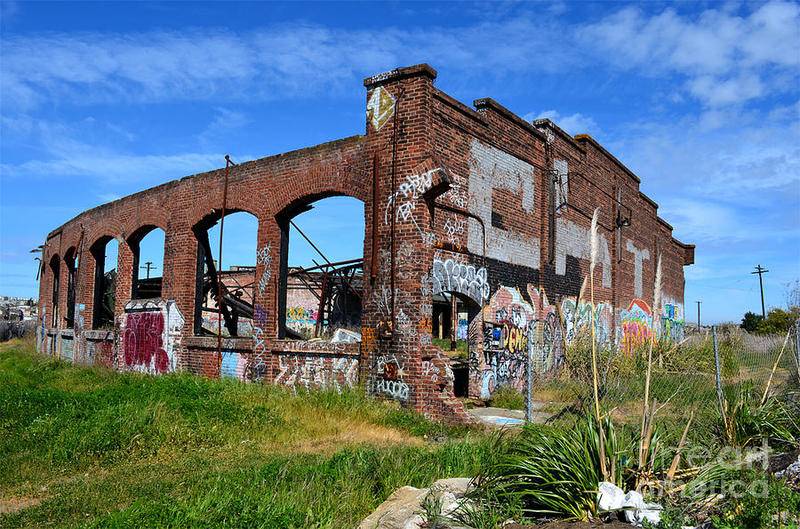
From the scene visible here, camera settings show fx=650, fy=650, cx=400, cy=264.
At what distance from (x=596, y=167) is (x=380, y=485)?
1396cm

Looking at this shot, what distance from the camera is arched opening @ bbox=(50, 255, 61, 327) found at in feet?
81.9

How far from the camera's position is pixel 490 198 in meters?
12.9

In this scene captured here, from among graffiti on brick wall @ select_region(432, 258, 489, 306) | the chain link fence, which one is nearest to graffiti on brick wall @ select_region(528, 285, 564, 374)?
the chain link fence

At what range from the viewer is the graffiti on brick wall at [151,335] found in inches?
605

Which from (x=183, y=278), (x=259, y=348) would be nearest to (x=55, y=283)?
(x=183, y=278)

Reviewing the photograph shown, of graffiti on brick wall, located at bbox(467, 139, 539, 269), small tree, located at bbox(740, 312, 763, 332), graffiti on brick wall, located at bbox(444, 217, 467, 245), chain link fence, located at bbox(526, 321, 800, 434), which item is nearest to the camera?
chain link fence, located at bbox(526, 321, 800, 434)

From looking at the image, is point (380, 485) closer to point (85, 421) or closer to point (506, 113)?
point (85, 421)

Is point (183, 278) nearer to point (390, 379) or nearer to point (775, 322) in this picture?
point (390, 379)

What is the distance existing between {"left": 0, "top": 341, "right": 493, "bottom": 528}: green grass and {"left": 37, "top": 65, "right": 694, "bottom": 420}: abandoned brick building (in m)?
1.51

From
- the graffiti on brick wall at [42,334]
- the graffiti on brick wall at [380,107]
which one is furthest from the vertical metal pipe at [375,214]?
the graffiti on brick wall at [42,334]

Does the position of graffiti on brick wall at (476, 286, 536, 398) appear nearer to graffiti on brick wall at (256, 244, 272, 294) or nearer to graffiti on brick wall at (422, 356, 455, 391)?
graffiti on brick wall at (422, 356, 455, 391)

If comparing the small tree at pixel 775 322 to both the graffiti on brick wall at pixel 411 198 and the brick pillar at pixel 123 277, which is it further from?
the brick pillar at pixel 123 277

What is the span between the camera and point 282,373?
12.5 m

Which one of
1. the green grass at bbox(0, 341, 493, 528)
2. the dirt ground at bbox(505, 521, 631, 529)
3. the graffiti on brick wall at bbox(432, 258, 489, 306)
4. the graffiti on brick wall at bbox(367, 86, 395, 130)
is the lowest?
the green grass at bbox(0, 341, 493, 528)
